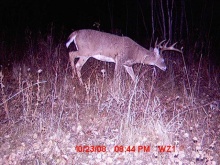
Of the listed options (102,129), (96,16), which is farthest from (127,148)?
(96,16)

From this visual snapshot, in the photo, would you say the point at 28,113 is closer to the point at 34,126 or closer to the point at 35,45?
the point at 34,126

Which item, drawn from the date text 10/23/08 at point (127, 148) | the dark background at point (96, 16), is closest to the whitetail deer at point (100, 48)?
the date text 10/23/08 at point (127, 148)

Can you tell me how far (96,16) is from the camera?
16.7m

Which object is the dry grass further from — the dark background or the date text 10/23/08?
the dark background

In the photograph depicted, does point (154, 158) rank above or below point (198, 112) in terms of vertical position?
below

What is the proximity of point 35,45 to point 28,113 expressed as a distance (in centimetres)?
474

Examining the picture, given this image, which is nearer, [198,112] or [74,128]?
[74,128]

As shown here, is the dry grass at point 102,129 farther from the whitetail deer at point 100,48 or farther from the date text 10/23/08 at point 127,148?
the whitetail deer at point 100,48

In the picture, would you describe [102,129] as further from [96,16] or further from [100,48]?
[96,16]

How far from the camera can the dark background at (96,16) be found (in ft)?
42.5

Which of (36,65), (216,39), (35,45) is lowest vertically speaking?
(36,65)

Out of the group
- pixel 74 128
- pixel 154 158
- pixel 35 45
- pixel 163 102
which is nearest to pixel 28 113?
pixel 74 128

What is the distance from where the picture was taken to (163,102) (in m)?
6.58

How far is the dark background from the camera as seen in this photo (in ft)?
42.5
